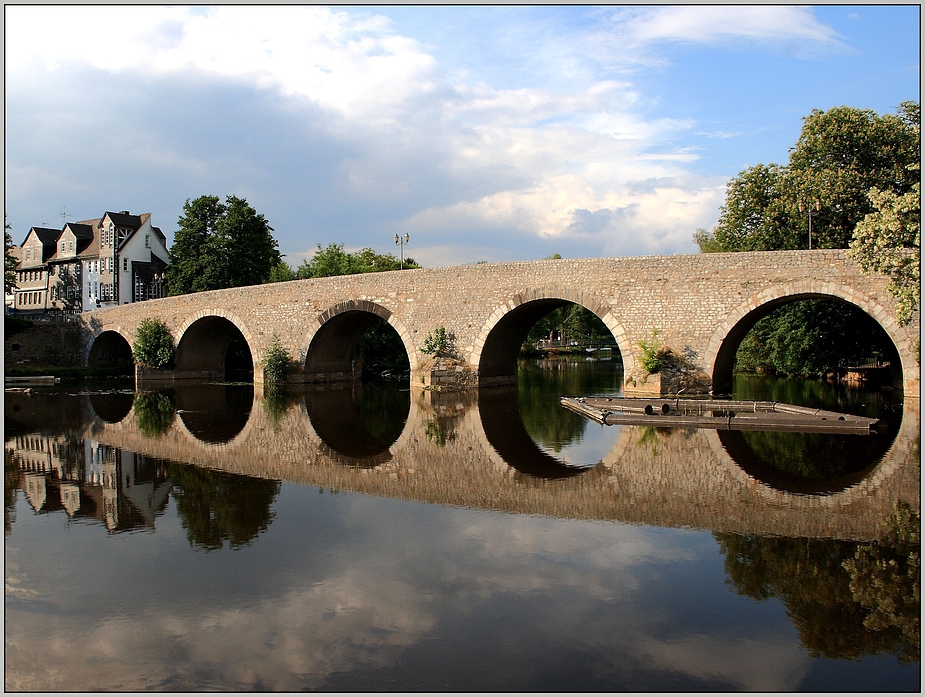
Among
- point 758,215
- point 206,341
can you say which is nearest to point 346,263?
point 206,341

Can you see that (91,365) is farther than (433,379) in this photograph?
Yes

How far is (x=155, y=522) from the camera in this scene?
8016 mm

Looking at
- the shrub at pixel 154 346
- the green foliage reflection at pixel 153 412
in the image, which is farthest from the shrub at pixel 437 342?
the shrub at pixel 154 346

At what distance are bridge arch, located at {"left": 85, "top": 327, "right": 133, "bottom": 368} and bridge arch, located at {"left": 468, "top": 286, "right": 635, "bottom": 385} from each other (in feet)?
67.3

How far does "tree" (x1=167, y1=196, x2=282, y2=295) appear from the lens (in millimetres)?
36812

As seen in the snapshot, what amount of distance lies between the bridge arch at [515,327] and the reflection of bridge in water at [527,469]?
4579 millimetres

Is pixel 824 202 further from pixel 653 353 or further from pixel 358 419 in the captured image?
pixel 358 419

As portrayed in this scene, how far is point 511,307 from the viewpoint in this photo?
21.9 meters

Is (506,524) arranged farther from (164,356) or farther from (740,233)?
(164,356)

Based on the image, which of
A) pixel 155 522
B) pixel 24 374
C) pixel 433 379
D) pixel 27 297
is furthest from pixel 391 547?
pixel 27 297

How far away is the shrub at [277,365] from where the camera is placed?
88.4 feet

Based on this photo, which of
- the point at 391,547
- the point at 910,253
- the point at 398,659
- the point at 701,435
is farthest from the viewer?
the point at 910,253

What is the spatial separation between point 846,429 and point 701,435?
9.46 feet

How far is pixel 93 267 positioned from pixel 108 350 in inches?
406
